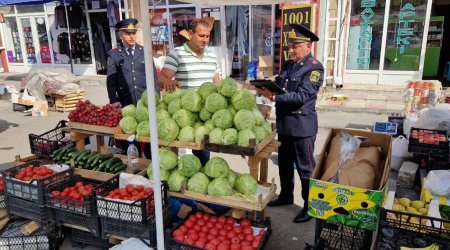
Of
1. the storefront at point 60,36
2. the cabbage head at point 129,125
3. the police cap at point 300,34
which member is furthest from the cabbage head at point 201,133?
the storefront at point 60,36

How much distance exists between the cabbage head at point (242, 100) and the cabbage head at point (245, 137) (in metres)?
0.24

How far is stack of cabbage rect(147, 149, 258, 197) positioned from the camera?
2971 mm

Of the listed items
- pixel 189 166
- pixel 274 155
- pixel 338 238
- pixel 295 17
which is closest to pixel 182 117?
pixel 189 166

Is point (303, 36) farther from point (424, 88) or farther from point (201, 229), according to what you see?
point (424, 88)

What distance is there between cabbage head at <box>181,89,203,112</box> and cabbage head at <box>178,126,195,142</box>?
17cm

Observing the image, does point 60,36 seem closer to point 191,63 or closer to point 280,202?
point 191,63

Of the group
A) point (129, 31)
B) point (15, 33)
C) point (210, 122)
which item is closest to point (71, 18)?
point (15, 33)

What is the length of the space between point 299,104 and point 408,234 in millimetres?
1600

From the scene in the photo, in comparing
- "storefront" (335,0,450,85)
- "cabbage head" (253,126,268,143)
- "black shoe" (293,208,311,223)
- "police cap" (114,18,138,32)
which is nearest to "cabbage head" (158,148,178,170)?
"cabbage head" (253,126,268,143)

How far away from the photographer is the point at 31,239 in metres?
3.28

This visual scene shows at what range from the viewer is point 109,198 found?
3.02 metres

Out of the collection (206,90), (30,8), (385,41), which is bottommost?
(206,90)

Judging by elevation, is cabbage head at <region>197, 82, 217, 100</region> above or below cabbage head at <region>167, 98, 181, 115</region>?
above

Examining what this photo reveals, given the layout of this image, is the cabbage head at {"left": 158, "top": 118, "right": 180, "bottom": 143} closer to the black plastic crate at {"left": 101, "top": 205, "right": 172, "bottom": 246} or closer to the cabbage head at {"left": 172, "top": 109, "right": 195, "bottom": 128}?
the cabbage head at {"left": 172, "top": 109, "right": 195, "bottom": 128}
